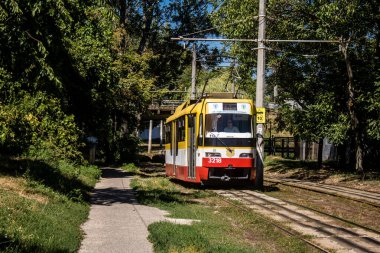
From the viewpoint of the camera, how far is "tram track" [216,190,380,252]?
362 inches

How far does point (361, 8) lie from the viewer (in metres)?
23.0

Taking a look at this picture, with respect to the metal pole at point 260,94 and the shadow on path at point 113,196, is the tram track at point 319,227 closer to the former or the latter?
the shadow on path at point 113,196

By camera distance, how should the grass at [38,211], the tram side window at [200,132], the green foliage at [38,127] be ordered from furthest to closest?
1. the green foliage at [38,127]
2. the tram side window at [200,132]
3. the grass at [38,211]

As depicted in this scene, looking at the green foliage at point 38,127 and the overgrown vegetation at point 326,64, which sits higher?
the overgrown vegetation at point 326,64

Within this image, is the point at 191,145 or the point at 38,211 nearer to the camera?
the point at 38,211

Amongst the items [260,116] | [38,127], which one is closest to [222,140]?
[260,116]

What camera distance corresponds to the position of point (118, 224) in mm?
10859

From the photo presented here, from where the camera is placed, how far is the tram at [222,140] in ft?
62.8

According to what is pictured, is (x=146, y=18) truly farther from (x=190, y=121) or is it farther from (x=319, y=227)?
(x=319, y=227)

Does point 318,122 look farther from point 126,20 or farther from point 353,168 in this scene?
point 126,20

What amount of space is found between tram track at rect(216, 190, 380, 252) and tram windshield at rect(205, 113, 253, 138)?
3.59 meters

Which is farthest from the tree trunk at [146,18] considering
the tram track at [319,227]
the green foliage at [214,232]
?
the green foliage at [214,232]

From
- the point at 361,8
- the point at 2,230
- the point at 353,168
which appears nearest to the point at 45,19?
the point at 2,230

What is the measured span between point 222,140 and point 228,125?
2.05ft
